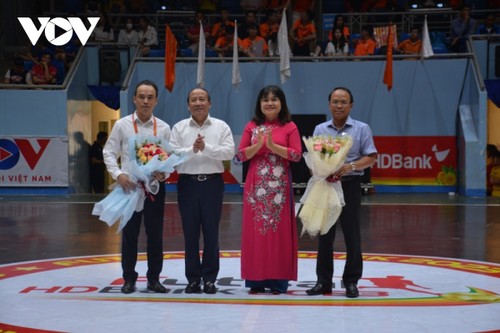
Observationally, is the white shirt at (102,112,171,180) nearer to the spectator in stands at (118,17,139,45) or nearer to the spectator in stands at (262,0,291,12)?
the spectator in stands at (118,17,139,45)

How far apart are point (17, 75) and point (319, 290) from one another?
1352cm

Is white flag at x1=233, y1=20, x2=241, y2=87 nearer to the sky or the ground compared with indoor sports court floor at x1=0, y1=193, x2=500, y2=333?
nearer to the sky

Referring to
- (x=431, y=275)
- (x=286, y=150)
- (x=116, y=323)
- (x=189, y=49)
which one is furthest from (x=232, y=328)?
(x=189, y=49)

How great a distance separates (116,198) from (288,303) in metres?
1.67

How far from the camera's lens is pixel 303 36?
19.1 m

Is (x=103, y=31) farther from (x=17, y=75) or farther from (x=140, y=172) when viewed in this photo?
(x=140, y=172)

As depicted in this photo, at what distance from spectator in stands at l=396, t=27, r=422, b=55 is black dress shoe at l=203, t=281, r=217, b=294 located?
41.1 ft

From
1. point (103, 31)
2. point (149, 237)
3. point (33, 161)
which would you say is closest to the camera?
point (149, 237)

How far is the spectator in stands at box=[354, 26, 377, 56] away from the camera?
1869 cm

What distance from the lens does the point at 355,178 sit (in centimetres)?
701

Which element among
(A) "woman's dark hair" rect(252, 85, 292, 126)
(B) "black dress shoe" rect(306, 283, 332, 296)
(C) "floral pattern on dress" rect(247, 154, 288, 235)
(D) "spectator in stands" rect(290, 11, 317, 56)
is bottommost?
(B) "black dress shoe" rect(306, 283, 332, 296)

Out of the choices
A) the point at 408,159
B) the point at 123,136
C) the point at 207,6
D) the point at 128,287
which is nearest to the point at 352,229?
the point at 128,287

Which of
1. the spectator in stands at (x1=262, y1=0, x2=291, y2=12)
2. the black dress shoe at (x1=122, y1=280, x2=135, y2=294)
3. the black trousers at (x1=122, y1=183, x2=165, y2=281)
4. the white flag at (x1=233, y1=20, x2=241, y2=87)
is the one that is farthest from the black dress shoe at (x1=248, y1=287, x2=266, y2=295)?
the spectator in stands at (x1=262, y1=0, x2=291, y2=12)

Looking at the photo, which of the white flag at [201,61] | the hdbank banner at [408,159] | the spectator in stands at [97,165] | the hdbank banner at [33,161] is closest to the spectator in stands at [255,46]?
the white flag at [201,61]
